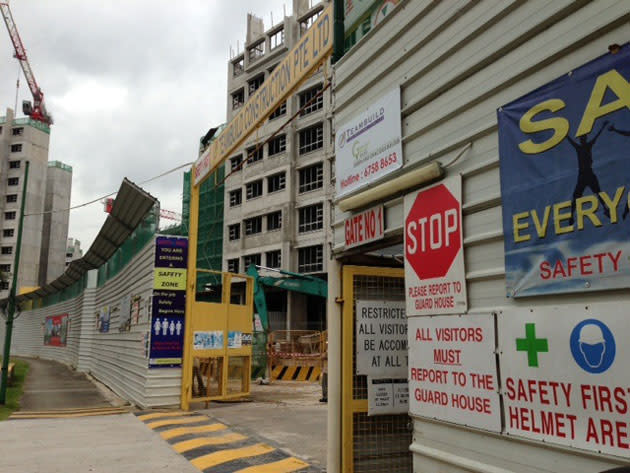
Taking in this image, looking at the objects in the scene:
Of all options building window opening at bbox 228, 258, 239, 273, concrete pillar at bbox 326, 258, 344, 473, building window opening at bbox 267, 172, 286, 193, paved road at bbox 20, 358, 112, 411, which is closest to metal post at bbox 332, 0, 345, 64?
concrete pillar at bbox 326, 258, 344, 473

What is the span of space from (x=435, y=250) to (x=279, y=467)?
175 inches

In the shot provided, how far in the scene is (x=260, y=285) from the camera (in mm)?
26125

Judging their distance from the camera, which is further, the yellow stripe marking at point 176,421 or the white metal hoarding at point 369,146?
the yellow stripe marking at point 176,421

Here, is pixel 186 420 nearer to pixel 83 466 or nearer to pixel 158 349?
pixel 158 349

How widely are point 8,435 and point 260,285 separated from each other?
55.2ft

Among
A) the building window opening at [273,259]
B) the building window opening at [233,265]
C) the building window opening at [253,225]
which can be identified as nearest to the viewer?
the building window opening at [273,259]

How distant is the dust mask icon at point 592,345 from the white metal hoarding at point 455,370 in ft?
2.07

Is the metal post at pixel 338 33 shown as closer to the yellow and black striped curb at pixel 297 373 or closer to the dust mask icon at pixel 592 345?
the dust mask icon at pixel 592 345

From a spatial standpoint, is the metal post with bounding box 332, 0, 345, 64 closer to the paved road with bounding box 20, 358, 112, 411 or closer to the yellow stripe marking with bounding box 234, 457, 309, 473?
the yellow stripe marking with bounding box 234, 457, 309, 473

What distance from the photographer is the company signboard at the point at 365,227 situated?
4660 mm

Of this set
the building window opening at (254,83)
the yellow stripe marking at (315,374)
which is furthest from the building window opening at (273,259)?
the yellow stripe marking at (315,374)

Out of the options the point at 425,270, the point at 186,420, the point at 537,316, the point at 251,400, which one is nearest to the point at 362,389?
the point at 425,270

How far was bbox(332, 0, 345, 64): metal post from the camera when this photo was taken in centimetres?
577

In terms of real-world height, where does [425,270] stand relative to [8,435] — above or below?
above
